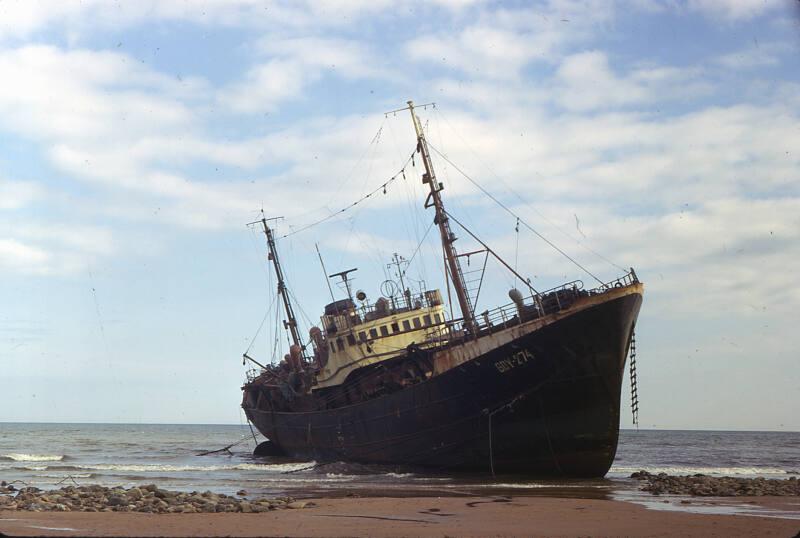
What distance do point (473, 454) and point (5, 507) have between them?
49.0 feet

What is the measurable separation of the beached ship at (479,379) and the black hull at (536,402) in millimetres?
35

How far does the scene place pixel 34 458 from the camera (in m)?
47.3

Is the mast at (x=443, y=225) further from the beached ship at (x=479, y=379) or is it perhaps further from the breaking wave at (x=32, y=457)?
→ the breaking wave at (x=32, y=457)

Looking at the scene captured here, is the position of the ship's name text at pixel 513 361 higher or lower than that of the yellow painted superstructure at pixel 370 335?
lower

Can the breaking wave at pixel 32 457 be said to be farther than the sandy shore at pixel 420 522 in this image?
Yes

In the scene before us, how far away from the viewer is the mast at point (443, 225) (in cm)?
3131

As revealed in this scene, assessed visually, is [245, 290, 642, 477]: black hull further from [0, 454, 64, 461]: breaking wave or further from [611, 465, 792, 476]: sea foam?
[0, 454, 64, 461]: breaking wave

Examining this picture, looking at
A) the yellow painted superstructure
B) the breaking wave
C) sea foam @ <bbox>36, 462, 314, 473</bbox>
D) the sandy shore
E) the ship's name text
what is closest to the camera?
the sandy shore

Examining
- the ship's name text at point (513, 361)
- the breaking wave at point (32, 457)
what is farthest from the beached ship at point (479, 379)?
the breaking wave at point (32, 457)

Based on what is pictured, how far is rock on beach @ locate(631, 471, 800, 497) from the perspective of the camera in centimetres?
2248

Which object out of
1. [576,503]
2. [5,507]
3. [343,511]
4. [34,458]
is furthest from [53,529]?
[34,458]

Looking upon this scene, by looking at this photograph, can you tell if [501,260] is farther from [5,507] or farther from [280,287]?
[280,287]

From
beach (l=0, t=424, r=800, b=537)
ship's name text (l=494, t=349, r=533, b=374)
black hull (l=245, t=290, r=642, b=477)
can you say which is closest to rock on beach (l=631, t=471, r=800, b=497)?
beach (l=0, t=424, r=800, b=537)

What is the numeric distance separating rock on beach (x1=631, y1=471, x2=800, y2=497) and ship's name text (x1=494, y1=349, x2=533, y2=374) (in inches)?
201
